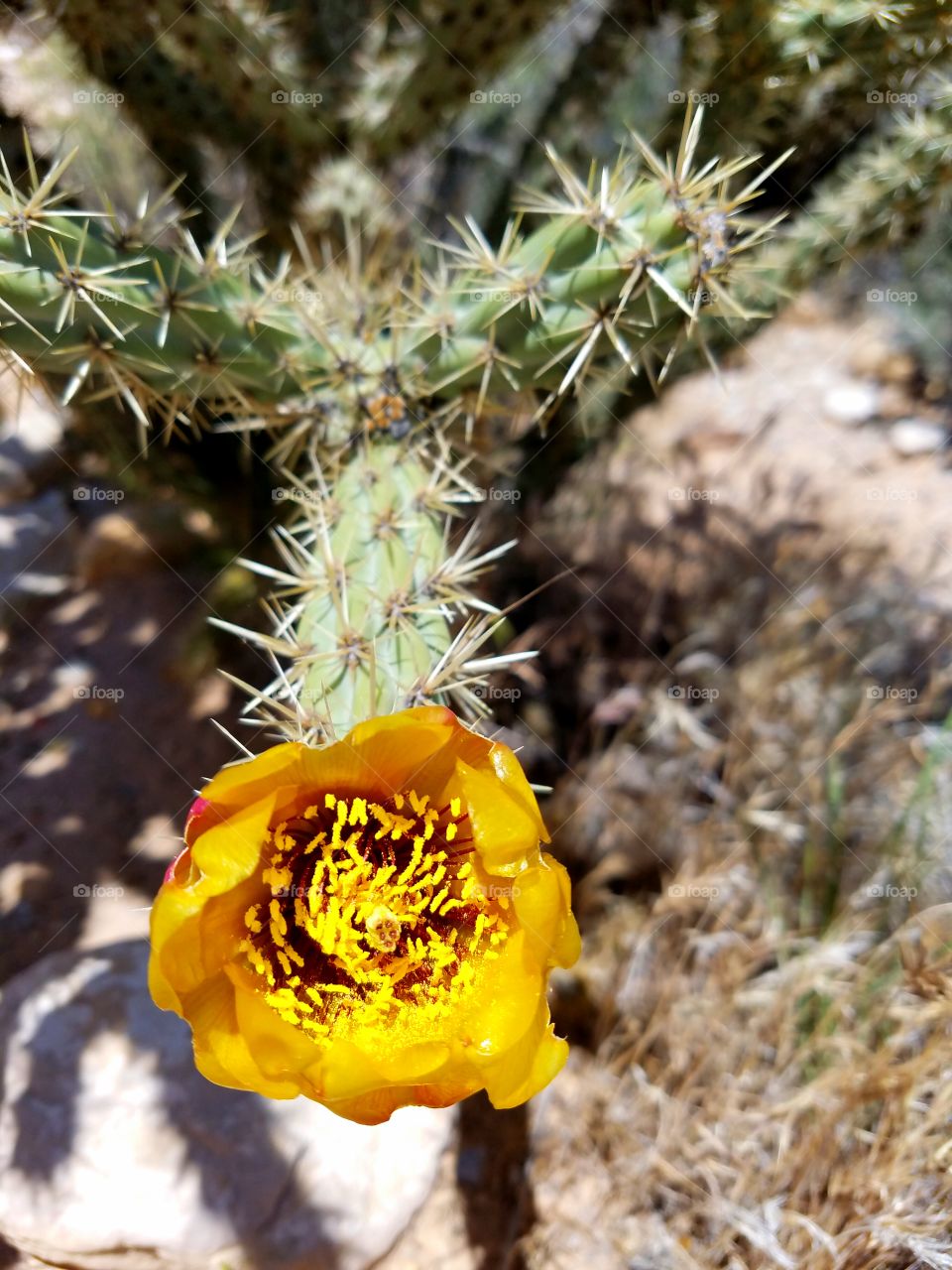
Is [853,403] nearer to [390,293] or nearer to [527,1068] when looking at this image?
[390,293]

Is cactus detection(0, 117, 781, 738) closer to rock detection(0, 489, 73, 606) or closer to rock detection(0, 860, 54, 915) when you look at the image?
rock detection(0, 860, 54, 915)

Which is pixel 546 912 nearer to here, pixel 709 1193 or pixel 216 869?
pixel 216 869

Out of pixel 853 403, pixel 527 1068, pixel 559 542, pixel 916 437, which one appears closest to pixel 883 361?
pixel 853 403

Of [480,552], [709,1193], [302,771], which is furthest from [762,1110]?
[480,552]

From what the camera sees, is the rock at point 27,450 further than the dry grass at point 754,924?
Yes

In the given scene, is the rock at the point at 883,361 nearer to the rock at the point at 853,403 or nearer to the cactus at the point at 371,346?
the rock at the point at 853,403

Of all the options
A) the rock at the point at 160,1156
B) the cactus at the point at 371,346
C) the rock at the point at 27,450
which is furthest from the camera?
the rock at the point at 27,450

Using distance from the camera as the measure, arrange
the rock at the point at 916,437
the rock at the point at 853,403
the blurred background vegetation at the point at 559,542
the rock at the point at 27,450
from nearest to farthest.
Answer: the blurred background vegetation at the point at 559,542 → the rock at the point at 27,450 → the rock at the point at 916,437 → the rock at the point at 853,403

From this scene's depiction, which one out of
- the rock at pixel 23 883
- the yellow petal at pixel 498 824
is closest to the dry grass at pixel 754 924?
the yellow petal at pixel 498 824
